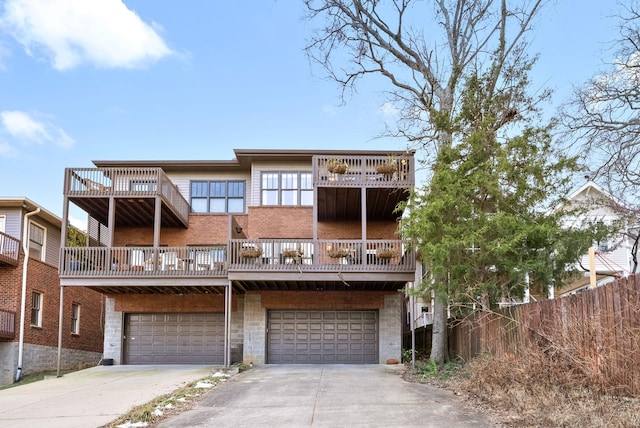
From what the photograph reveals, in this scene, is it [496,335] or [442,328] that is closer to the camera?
[496,335]

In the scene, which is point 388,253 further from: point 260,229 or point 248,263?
point 260,229

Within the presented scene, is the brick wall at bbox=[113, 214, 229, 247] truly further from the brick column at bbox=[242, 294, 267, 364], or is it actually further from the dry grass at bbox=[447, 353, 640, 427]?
the dry grass at bbox=[447, 353, 640, 427]

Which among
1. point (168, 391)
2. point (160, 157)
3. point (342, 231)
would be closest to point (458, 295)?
point (168, 391)

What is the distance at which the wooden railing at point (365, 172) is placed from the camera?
19.6 metres

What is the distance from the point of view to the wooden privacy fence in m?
8.00

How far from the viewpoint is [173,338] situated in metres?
22.7

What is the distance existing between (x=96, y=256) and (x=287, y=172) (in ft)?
25.0

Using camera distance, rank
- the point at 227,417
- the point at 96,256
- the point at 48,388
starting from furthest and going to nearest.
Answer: the point at 96,256, the point at 48,388, the point at 227,417

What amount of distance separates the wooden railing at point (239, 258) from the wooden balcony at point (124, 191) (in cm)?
175

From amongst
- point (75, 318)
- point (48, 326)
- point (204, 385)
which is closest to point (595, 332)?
point (204, 385)

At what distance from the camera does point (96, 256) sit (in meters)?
19.8

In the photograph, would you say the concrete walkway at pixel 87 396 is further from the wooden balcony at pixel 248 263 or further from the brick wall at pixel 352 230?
the brick wall at pixel 352 230

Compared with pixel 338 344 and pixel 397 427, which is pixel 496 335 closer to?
pixel 397 427

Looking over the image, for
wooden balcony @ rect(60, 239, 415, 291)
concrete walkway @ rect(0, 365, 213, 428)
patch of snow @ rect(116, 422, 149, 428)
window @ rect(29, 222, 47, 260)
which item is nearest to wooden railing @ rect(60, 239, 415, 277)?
wooden balcony @ rect(60, 239, 415, 291)
